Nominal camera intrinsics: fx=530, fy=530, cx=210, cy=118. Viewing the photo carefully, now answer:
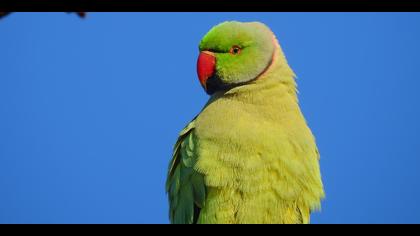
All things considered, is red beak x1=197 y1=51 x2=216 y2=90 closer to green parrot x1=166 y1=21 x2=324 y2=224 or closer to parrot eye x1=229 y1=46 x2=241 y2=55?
green parrot x1=166 y1=21 x2=324 y2=224

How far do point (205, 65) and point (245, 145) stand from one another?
888 millimetres

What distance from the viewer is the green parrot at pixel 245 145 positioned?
394cm

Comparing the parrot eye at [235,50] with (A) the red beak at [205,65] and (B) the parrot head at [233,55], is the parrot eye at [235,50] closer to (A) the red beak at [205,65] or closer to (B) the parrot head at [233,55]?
(B) the parrot head at [233,55]

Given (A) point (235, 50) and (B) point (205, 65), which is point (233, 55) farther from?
(B) point (205, 65)

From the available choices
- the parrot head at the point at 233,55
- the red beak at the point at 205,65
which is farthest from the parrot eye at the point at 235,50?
the red beak at the point at 205,65

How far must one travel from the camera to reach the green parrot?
3.94 metres

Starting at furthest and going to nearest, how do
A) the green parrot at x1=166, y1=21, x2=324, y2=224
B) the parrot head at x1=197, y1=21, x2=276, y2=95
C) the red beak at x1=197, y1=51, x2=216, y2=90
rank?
the red beak at x1=197, y1=51, x2=216, y2=90 → the parrot head at x1=197, y1=21, x2=276, y2=95 → the green parrot at x1=166, y1=21, x2=324, y2=224

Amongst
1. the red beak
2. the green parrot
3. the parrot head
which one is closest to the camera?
the green parrot

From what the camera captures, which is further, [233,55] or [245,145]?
[233,55]

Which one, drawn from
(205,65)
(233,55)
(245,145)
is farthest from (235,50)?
(245,145)

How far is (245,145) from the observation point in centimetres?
396

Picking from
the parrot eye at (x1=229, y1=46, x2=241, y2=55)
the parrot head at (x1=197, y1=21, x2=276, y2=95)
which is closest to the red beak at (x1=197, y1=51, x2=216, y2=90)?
the parrot head at (x1=197, y1=21, x2=276, y2=95)
